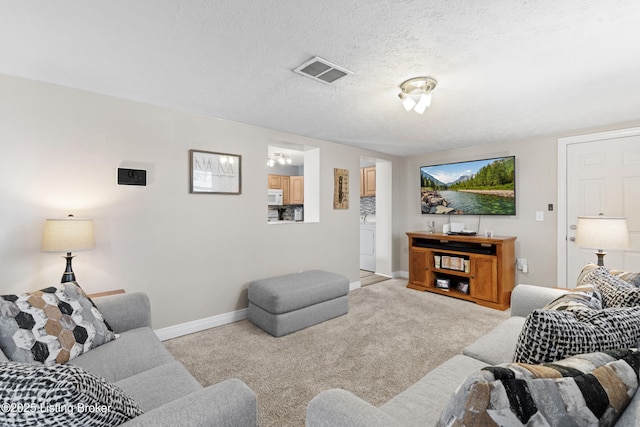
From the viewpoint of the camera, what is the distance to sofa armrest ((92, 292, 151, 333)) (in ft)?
6.12

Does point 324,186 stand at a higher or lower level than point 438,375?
higher

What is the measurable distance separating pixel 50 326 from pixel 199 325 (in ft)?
5.17

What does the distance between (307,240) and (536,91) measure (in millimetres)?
2799

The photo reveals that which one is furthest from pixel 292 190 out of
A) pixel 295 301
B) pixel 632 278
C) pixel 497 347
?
pixel 632 278

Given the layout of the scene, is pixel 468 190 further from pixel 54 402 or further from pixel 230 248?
pixel 54 402

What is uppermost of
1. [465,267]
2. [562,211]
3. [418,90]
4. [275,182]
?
[418,90]

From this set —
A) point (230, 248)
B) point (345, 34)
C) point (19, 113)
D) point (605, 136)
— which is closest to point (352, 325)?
point (230, 248)

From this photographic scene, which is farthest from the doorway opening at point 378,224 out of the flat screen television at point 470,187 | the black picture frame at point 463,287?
the black picture frame at point 463,287

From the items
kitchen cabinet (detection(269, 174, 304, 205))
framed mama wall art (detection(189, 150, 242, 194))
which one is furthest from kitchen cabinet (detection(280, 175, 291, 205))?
framed mama wall art (detection(189, 150, 242, 194))

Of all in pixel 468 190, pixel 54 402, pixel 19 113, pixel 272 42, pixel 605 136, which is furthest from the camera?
pixel 468 190

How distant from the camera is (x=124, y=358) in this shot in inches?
60.6

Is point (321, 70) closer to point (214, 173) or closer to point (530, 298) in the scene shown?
point (214, 173)

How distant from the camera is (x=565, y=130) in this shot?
3486mm

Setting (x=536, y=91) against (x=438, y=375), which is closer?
(x=438, y=375)
